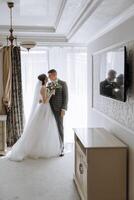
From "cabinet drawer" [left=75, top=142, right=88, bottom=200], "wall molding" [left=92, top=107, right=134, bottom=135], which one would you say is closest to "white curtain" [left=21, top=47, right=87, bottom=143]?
"wall molding" [left=92, top=107, right=134, bottom=135]

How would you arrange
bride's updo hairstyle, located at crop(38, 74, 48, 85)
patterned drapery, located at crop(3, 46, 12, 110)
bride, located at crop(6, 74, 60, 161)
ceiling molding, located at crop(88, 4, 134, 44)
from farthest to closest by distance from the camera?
patterned drapery, located at crop(3, 46, 12, 110)
bride's updo hairstyle, located at crop(38, 74, 48, 85)
bride, located at crop(6, 74, 60, 161)
ceiling molding, located at crop(88, 4, 134, 44)

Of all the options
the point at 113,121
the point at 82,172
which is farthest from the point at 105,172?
the point at 113,121

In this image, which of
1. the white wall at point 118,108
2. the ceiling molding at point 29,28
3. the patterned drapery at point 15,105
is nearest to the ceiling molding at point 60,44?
the patterned drapery at point 15,105

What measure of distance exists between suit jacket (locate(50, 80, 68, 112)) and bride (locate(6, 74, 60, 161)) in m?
0.07

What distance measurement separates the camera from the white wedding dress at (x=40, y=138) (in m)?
5.14

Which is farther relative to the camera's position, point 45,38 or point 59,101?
point 45,38

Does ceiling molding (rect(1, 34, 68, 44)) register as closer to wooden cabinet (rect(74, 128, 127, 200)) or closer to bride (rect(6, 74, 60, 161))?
bride (rect(6, 74, 60, 161))

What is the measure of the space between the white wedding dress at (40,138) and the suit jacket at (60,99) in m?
0.10

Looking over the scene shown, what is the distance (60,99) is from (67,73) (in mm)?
1054

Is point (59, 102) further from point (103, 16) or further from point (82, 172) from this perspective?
point (103, 16)

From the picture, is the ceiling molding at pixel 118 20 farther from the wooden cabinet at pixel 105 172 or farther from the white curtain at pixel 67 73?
the white curtain at pixel 67 73

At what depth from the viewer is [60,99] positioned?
5.33m

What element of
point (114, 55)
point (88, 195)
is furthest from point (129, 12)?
point (88, 195)

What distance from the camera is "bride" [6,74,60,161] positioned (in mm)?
5145
